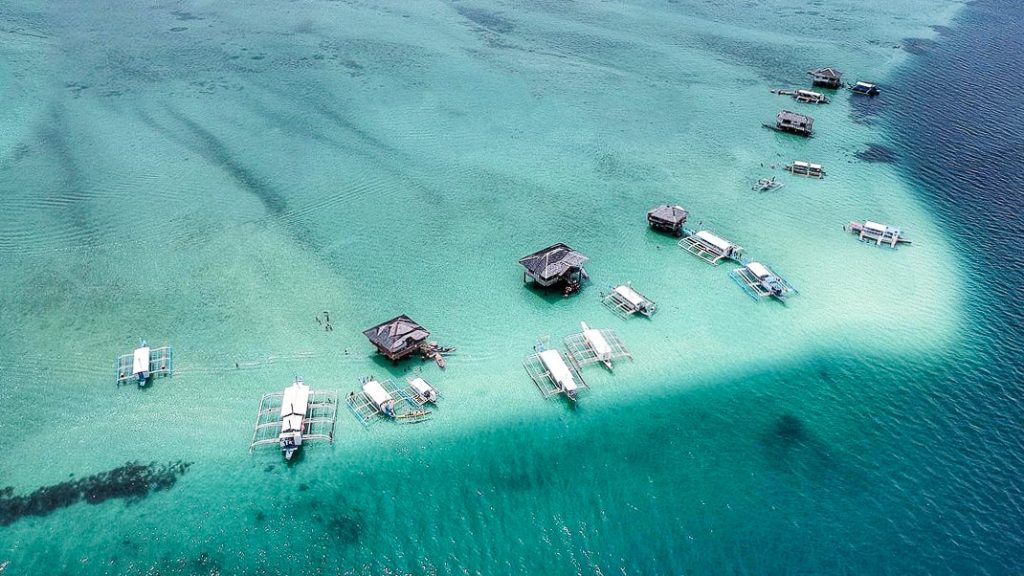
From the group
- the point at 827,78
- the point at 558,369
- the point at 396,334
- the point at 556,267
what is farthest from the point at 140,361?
the point at 827,78

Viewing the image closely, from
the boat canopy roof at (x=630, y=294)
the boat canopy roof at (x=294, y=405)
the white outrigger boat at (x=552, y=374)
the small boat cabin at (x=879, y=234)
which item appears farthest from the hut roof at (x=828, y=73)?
the boat canopy roof at (x=294, y=405)

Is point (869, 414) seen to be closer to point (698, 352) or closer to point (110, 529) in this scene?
point (698, 352)

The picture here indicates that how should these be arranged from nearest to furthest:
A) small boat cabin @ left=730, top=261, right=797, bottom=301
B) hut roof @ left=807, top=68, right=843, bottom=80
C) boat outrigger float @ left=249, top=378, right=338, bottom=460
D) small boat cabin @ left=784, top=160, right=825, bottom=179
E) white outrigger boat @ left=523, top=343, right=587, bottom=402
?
boat outrigger float @ left=249, top=378, right=338, bottom=460 → white outrigger boat @ left=523, top=343, right=587, bottom=402 → small boat cabin @ left=730, top=261, right=797, bottom=301 → small boat cabin @ left=784, top=160, right=825, bottom=179 → hut roof @ left=807, top=68, right=843, bottom=80

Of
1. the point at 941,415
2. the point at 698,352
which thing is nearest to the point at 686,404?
the point at 698,352

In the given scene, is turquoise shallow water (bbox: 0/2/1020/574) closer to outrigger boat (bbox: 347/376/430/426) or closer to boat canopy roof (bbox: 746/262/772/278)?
outrigger boat (bbox: 347/376/430/426)

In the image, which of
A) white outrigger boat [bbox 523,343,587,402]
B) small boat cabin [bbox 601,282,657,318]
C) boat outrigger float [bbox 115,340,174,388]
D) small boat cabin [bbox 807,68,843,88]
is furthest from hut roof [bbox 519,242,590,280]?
small boat cabin [bbox 807,68,843,88]
